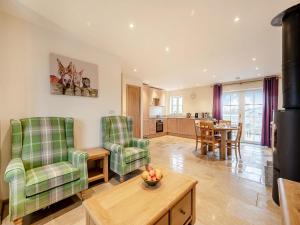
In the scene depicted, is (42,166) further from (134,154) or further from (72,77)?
(72,77)

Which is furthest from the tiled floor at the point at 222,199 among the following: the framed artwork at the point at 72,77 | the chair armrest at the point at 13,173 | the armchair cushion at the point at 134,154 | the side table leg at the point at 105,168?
the framed artwork at the point at 72,77

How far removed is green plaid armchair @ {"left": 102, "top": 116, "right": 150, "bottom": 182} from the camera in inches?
95.4

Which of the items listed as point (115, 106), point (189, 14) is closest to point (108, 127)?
point (115, 106)

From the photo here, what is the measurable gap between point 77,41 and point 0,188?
2.48 metres

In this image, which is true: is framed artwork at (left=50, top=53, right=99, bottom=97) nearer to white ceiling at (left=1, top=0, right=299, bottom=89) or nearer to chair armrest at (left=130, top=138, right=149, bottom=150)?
white ceiling at (left=1, top=0, right=299, bottom=89)

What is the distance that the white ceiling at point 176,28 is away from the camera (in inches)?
74.1

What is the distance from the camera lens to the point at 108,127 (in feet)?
9.35

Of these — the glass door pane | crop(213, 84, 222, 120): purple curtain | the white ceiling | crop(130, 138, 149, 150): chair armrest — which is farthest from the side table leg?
the glass door pane

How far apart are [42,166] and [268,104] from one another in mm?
6481

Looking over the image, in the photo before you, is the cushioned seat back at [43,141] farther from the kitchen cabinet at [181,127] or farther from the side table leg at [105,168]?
the kitchen cabinet at [181,127]

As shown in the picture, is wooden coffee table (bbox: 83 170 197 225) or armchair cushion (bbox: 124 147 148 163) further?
armchair cushion (bbox: 124 147 148 163)

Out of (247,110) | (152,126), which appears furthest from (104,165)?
(247,110)

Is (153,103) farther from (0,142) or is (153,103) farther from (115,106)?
(0,142)

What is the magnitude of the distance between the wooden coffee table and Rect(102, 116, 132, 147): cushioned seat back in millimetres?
1438
